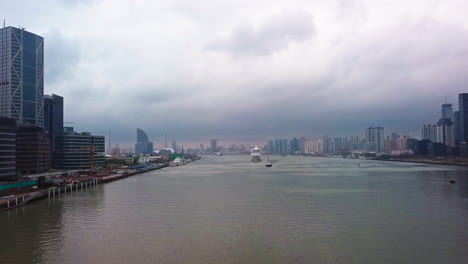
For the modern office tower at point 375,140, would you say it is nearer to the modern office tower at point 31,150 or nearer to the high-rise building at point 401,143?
the high-rise building at point 401,143

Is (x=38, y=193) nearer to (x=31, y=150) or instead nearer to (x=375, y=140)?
(x=31, y=150)

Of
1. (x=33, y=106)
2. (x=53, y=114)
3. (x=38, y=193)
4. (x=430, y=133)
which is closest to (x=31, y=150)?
(x=33, y=106)

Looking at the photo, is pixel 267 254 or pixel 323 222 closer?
pixel 267 254

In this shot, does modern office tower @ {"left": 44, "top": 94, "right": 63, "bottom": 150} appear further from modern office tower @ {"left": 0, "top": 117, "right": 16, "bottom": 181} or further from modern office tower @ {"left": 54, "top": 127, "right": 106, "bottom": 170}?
modern office tower @ {"left": 0, "top": 117, "right": 16, "bottom": 181}

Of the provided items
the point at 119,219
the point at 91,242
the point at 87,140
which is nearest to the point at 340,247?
the point at 91,242

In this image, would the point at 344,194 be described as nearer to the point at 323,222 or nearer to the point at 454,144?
the point at 323,222

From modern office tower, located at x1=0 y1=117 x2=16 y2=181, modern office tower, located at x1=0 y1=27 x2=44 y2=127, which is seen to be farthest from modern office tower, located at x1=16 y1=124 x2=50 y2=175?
modern office tower, located at x1=0 y1=27 x2=44 y2=127

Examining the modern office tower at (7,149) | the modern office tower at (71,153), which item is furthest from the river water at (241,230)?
the modern office tower at (71,153)
